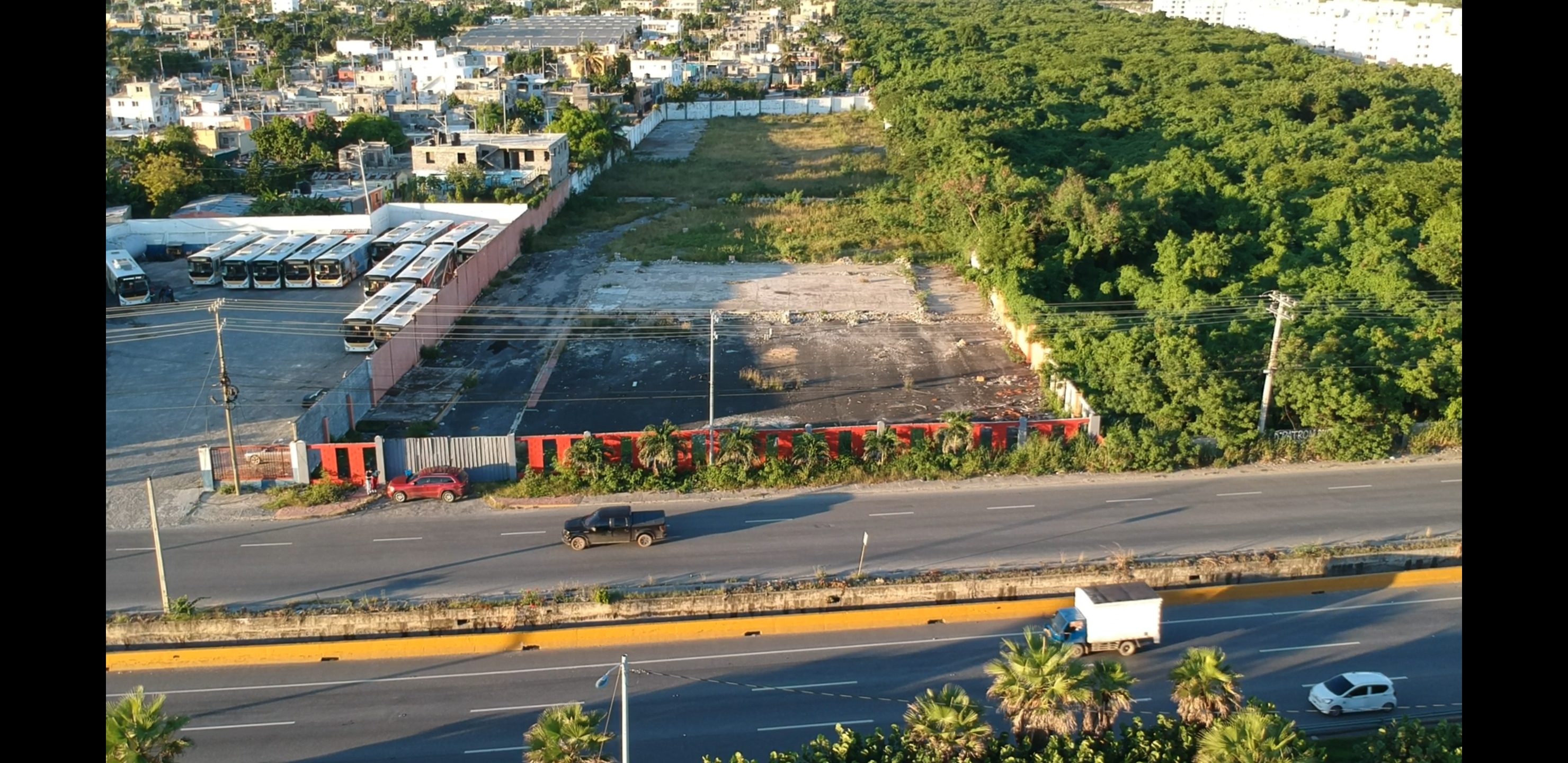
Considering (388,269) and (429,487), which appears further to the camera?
(388,269)

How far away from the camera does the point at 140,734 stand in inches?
451

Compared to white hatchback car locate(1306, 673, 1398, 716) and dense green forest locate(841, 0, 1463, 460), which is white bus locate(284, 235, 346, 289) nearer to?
dense green forest locate(841, 0, 1463, 460)

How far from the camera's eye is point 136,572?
62.3 ft

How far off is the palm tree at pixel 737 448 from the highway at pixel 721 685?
248 inches

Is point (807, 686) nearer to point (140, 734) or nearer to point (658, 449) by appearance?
point (658, 449)

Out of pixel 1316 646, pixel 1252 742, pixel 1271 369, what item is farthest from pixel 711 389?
pixel 1252 742

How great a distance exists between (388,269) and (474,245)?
3229 mm

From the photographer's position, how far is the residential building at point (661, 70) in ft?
319

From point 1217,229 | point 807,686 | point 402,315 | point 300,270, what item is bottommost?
point 807,686

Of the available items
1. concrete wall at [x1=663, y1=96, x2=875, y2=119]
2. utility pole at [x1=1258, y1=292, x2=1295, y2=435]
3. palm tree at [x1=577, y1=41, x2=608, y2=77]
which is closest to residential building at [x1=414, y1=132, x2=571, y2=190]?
utility pole at [x1=1258, y1=292, x2=1295, y2=435]

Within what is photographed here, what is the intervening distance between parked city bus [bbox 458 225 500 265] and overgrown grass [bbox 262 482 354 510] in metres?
15.1

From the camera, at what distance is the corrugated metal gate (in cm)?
2255
